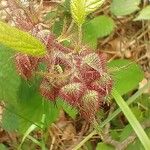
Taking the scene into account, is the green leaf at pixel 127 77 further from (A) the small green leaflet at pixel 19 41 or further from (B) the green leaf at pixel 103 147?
(A) the small green leaflet at pixel 19 41

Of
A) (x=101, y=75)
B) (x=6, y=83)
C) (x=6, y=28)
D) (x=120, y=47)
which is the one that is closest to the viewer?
(x=6, y=28)

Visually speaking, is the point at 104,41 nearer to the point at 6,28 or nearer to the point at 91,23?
the point at 91,23

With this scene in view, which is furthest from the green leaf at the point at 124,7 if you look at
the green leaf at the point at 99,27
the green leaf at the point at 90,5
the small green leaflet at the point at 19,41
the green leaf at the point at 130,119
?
the small green leaflet at the point at 19,41

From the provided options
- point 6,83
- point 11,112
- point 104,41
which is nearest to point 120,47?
point 104,41

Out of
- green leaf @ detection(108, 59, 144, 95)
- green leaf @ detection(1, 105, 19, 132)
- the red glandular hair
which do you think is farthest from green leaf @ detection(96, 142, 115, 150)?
the red glandular hair

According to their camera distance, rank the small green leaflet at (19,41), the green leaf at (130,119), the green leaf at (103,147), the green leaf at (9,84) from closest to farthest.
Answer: the small green leaflet at (19,41) < the green leaf at (130,119) < the green leaf at (9,84) < the green leaf at (103,147)

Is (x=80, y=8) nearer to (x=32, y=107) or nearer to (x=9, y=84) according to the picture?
(x=9, y=84)
